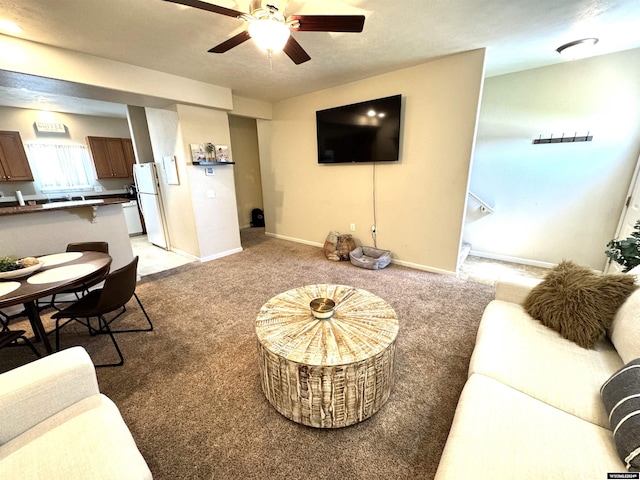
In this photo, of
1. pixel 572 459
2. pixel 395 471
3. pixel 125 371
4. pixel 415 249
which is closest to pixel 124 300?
pixel 125 371

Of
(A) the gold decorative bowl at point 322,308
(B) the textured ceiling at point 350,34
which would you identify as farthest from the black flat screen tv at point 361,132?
(A) the gold decorative bowl at point 322,308

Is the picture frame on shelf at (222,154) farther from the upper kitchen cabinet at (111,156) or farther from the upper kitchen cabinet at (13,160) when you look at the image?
the upper kitchen cabinet at (13,160)

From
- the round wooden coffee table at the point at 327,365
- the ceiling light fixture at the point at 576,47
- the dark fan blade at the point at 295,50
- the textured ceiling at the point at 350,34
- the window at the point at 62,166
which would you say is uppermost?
the textured ceiling at the point at 350,34

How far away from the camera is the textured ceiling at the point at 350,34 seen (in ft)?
6.14

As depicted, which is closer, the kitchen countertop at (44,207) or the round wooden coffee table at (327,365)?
the round wooden coffee table at (327,365)

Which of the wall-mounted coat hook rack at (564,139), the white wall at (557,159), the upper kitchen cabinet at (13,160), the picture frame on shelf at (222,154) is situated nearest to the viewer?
the white wall at (557,159)

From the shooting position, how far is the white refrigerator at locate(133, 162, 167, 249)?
4.39 m

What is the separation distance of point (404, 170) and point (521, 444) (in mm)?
3085

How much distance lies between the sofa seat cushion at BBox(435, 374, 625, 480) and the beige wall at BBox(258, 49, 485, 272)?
2462 mm

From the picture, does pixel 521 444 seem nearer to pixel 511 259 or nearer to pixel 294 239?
pixel 511 259

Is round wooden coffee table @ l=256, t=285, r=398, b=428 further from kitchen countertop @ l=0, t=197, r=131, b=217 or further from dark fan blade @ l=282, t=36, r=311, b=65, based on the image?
kitchen countertop @ l=0, t=197, r=131, b=217

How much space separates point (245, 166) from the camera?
20.0 ft

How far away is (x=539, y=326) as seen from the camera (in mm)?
1518

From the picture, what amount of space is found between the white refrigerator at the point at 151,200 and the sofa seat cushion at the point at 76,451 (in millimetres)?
4131
